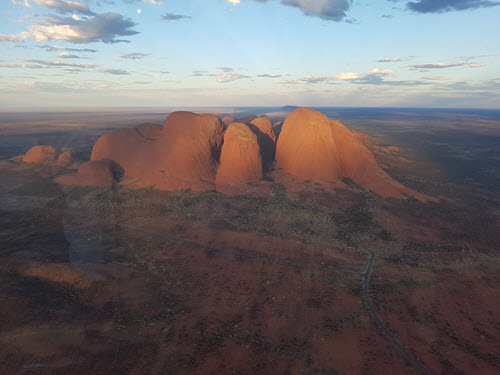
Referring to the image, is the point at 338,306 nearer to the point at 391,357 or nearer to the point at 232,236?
the point at 391,357

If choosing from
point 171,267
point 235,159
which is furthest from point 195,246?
point 235,159

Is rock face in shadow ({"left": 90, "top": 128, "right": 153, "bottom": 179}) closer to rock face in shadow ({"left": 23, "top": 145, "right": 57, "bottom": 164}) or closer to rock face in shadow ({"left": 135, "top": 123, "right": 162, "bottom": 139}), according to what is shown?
rock face in shadow ({"left": 135, "top": 123, "right": 162, "bottom": 139})

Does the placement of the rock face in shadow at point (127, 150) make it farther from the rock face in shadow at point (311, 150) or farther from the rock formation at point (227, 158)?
the rock face in shadow at point (311, 150)

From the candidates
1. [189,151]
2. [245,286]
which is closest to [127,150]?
[189,151]

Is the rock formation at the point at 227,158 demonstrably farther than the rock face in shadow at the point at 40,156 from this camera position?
No

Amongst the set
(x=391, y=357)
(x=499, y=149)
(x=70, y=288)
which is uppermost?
(x=499, y=149)

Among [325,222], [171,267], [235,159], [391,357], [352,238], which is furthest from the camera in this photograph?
[235,159]

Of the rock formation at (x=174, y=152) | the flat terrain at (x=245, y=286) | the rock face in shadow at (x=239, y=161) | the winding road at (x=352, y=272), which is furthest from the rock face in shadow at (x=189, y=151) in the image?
the winding road at (x=352, y=272)
